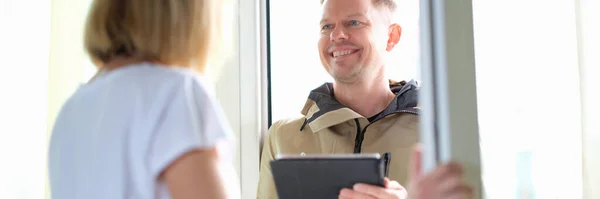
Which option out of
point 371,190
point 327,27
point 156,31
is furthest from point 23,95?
point 371,190

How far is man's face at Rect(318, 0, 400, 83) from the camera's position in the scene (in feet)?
5.26

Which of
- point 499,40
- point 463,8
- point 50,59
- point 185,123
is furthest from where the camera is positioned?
point 50,59

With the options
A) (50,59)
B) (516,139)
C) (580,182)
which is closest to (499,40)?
(516,139)

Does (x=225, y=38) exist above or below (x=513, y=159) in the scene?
above

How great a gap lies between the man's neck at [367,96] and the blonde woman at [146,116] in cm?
82

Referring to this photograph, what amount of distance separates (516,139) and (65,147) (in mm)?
890

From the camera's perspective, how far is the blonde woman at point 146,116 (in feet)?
2.38

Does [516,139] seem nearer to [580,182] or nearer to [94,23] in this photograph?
[580,182]

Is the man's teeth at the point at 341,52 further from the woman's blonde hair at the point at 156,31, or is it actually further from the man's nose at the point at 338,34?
the woman's blonde hair at the point at 156,31

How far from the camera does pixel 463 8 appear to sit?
506 mm

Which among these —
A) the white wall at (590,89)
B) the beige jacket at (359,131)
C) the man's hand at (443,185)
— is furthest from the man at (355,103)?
the man's hand at (443,185)

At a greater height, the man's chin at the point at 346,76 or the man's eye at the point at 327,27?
the man's eye at the point at 327,27

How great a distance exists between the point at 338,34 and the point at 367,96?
19 centimetres

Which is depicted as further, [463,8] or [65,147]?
[65,147]
